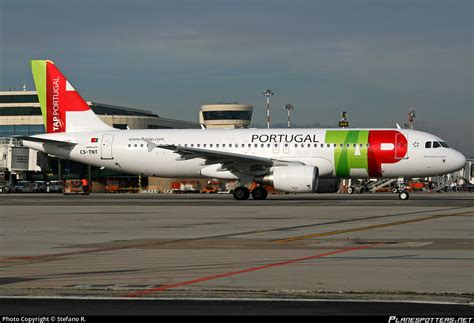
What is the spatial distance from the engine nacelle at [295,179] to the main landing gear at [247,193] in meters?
2.38

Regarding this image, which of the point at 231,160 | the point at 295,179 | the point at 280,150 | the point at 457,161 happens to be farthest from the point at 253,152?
the point at 457,161

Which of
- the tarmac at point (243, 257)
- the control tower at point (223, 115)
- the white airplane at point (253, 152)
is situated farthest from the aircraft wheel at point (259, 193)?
the control tower at point (223, 115)

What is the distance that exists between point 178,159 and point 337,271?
1443 inches

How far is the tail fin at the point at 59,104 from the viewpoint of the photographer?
54.2 metres

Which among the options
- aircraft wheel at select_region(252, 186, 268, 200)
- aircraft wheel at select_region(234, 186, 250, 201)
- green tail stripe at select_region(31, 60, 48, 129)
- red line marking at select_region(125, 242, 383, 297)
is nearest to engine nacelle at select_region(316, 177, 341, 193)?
aircraft wheel at select_region(252, 186, 268, 200)

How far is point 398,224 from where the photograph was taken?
26.5 meters

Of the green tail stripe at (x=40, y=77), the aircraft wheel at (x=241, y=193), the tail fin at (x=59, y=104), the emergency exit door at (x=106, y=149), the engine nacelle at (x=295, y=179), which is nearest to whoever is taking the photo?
the engine nacelle at (x=295, y=179)

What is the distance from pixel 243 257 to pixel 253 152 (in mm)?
32586

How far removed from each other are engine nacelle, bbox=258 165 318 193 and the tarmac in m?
14.3

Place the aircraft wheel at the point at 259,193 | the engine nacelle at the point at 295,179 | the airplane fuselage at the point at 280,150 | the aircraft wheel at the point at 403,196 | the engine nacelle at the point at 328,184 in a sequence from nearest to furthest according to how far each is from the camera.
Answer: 1. the engine nacelle at the point at 295,179
2. the airplane fuselage at the point at 280,150
3. the aircraft wheel at the point at 403,196
4. the engine nacelle at the point at 328,184
5. the aircraft wheel at the point at 259,193

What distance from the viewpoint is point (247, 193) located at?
48.4m

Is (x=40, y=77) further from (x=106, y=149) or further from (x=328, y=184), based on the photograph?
(x=328, y=184)

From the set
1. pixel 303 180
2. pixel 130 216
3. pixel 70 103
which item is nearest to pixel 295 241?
pixel 130 216

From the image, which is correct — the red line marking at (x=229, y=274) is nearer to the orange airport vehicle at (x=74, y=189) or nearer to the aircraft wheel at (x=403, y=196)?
the aircraft wheel at (x=403, y=196)
